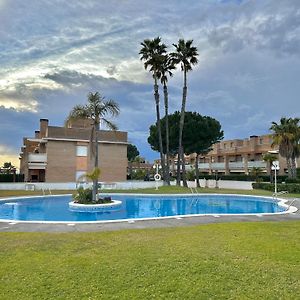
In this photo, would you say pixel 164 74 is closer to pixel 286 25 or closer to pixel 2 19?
pixel 286 25

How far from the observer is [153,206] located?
2528 centimetres

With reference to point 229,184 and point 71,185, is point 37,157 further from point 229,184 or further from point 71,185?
point 229,184

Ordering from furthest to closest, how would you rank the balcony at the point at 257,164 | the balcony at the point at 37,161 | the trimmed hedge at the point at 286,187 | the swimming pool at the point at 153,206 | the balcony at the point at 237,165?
the balcony at the point at 237,165, the balcony at the point at 257,164, the balcony at the point at 37,161, the trimmed hedge at the point at 286,187, the swimming pool at the point at 153,206

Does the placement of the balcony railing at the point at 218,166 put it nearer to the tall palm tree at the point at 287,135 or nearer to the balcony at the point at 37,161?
the tall palm tree at the point at 287,135

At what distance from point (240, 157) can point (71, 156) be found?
38728 mm

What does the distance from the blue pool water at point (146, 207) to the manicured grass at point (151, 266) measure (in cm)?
919

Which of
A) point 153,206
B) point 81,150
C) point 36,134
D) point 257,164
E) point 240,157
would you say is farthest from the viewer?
point 240,157

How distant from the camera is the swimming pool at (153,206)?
805 inches

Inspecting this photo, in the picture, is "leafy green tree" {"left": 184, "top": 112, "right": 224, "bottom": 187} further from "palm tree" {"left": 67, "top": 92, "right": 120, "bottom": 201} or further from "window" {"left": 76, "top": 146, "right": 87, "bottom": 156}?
"palm tree" {"left": 67, "top": 92, "right": 120, "bottom": 201}

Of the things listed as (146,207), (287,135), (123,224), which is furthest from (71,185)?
(287,135)

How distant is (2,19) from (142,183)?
88.0 ft

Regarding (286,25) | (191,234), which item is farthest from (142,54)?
(191,234)

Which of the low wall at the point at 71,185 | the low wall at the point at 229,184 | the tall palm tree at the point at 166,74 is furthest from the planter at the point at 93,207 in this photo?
the low wall at the point at 229,184

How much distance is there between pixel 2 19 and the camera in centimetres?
1809
